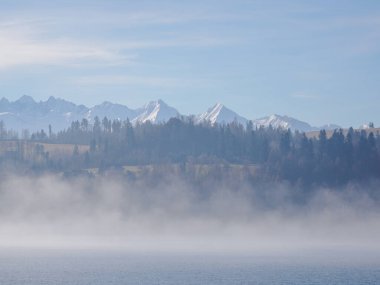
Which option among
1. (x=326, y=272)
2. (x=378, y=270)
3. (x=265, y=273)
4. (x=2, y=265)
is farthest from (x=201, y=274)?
(x=2, y=265)

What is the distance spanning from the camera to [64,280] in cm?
15425

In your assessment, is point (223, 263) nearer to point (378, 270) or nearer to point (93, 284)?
point (378, 270)

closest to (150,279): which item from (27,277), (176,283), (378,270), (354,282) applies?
(176,283)

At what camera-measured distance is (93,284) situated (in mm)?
146500

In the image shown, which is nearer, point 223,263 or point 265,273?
point 265,273

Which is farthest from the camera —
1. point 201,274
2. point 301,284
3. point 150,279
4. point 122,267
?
point 122,267

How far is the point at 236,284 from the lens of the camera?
147 meters

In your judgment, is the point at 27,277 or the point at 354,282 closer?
the point at 354,282

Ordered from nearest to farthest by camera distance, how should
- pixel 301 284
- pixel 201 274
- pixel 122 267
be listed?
pixel 301 284 → pixel 201 274 → pixel 122 267

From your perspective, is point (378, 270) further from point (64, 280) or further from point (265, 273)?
point (64, 280)

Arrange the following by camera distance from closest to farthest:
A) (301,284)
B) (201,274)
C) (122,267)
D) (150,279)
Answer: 1. (301,284)
2. (150,279)
3. (201,274)
4. (122,267)

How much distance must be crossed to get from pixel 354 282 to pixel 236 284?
65.1 ft

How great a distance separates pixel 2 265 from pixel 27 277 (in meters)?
32.2

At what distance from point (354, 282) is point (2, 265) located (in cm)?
7975
